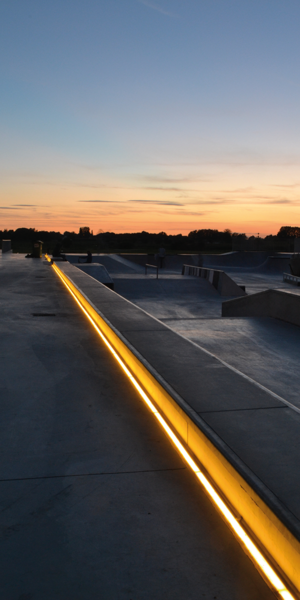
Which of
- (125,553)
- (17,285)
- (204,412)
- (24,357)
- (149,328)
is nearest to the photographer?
(125,553)

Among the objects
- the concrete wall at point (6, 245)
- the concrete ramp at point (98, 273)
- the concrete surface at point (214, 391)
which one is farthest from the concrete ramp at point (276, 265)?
the concrete surface at point (214, 391)

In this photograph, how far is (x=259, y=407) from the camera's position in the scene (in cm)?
395

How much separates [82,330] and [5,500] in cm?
534

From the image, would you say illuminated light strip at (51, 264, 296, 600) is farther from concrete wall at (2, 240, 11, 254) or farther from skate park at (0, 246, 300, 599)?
concrete wall at (2, 240, 11, 254)

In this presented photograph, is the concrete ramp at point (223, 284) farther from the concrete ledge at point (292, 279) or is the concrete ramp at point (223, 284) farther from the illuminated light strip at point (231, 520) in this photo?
the illuminated light strip at point (231, 520)

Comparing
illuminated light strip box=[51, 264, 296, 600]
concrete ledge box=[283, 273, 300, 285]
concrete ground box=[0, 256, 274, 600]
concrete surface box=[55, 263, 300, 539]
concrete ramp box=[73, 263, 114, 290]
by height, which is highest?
concrete surface box=[55, 263, 300, 539]

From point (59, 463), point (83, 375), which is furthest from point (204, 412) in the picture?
point (83, 375)

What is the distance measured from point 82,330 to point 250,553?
6065 millimetres

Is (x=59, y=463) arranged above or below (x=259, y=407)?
below

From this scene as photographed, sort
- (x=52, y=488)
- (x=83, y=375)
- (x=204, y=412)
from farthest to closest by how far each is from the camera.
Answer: (x=83, y=375) < (x=204, y=412) < (x=52, y=488)

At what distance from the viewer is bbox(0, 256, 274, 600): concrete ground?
2.19 m

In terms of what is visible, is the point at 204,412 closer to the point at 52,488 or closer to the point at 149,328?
the point at 52,488

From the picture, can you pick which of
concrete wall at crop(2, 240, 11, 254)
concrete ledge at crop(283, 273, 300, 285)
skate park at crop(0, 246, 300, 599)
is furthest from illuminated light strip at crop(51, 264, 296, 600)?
concrete wall at crop(2, 240, 11, 254)

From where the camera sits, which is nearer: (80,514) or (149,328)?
(80,514)
